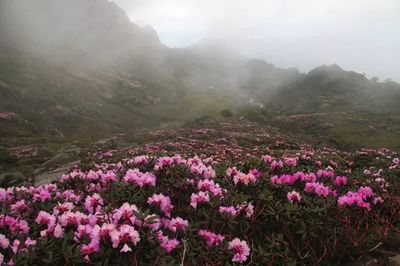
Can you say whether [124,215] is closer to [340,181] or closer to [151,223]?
[151,223]

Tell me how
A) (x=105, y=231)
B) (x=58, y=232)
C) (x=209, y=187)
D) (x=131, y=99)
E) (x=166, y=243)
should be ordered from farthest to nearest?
1. (x=131, y=99)
2. (x=209, y=187)
3. (x=166, y=243)
4. (x=58, y=232)
5. (x=105, y=231)

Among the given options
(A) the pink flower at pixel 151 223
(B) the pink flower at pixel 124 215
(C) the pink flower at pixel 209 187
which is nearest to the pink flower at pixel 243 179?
(C) the pink flower at pixel 209 187

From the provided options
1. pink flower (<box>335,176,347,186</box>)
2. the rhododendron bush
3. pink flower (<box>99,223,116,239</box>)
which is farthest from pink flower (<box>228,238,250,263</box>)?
pink flower (<box>335,176,347,186</box>)

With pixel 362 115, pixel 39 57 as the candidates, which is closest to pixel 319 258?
pixel 362 115

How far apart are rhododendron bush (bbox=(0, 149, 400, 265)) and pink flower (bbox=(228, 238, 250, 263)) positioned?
0.01 meters

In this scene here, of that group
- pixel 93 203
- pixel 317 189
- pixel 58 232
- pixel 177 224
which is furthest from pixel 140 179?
pixel 317 189

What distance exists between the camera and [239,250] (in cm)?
533

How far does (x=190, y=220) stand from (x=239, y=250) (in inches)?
51.7

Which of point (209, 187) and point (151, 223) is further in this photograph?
point (209, 187)

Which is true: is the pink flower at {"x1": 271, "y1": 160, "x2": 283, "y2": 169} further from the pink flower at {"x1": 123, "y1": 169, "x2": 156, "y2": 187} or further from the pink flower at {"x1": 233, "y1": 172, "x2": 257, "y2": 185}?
the pink flower at {"x1": 123, "y1": 169, "x2": 156, "y2": 187}

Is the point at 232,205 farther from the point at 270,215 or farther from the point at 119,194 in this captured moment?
the point at 119,194

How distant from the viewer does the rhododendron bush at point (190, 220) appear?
5012 millimetres

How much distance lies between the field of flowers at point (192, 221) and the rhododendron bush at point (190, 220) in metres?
0.02

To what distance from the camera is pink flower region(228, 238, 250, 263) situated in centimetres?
525
